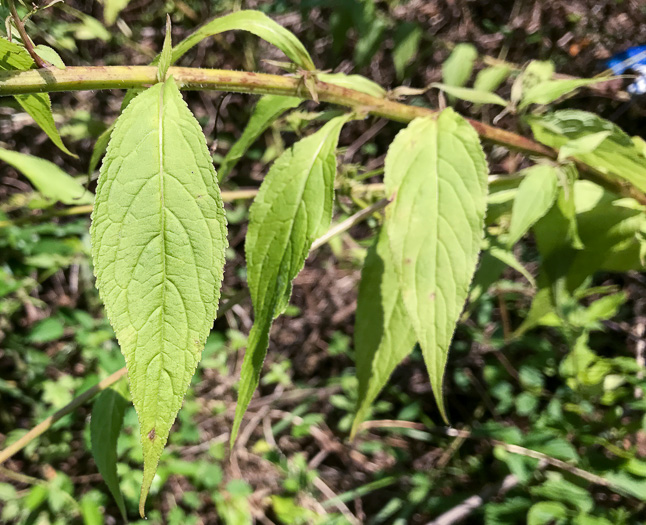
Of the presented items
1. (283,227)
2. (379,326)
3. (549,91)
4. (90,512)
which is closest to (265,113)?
(283,227)

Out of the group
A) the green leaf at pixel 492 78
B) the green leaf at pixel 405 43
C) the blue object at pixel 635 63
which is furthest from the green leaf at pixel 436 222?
the green leaf at pixel 405 43

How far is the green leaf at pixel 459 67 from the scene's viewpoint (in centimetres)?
214

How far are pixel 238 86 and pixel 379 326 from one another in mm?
643

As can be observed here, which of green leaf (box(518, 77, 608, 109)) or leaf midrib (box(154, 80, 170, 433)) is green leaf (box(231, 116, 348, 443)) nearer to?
leaf midrib (box(154, 80, 170, 433))

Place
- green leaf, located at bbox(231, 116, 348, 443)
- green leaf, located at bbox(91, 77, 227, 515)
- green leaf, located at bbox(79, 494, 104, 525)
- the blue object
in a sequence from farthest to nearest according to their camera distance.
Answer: green leaf, located at bbox(79, 494, 104, 525) < the blue object < green leaf, located at bbox(231, 116, 348, 443) < green leaf, located at bbox(91, 77, 227, 515)

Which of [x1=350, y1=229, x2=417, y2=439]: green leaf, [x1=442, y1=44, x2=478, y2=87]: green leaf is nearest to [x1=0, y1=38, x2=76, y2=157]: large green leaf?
[x1=350, y1=229, x2=417, y2=439]: green leaf

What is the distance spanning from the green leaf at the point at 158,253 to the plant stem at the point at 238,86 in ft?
0.42

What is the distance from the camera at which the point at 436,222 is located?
36.3 inches

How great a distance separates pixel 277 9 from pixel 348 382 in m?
2.18

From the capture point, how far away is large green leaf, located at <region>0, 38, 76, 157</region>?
0.72 metres

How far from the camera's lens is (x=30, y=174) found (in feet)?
5.99

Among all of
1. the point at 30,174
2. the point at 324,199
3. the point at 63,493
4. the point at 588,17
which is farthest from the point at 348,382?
the point at 588,17

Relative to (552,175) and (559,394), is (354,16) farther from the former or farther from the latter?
(559,394)

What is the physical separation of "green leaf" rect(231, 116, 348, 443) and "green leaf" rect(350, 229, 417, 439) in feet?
1.12
